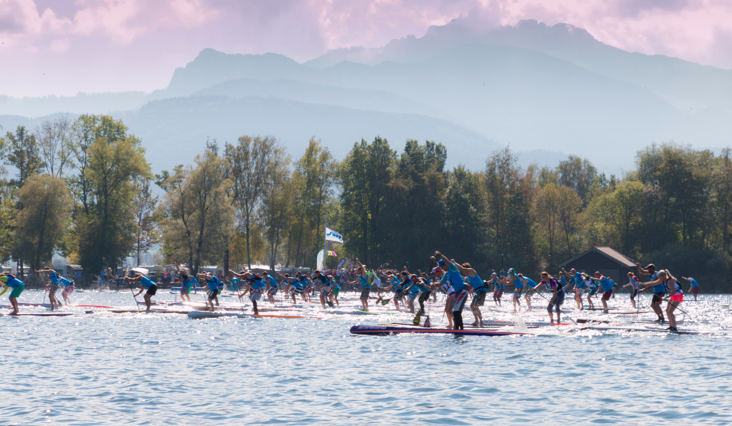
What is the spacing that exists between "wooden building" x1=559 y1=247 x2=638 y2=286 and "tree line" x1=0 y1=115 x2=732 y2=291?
5405 mm

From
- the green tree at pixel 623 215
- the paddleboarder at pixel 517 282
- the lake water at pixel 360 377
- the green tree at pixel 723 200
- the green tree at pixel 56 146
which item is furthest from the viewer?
the green tree at pixel 623 215

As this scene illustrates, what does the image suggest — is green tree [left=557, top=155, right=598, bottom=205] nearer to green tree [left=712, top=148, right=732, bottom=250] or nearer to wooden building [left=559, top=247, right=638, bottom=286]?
green tree [left=712, top=148, right=732, bottom=250]

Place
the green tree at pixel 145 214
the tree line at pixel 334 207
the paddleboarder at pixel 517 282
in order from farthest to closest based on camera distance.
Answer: the green tree at pixel 145 214 → the tree line at pixel 334 207 → the paddleboarder at pixel 517 282

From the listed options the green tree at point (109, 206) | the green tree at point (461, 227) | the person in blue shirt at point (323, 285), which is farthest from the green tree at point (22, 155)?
the person in blue shirt at point (323, 285)

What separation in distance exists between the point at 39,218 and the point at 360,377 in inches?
2581

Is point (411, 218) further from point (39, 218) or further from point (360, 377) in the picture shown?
point (360, 377)

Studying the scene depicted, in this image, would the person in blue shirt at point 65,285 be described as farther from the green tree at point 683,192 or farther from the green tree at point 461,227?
the green tree at point 683,192

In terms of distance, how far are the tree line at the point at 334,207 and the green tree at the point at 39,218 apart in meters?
0.13

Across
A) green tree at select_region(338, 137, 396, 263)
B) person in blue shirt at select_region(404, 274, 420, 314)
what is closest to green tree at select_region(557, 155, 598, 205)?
green tree at select_region(338, 137, 396, 263)

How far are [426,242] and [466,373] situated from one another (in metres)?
61.5

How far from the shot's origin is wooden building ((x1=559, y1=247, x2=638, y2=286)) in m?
71.1

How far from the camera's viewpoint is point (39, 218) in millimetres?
70188

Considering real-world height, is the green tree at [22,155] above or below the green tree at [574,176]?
below

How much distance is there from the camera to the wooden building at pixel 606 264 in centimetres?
7112
